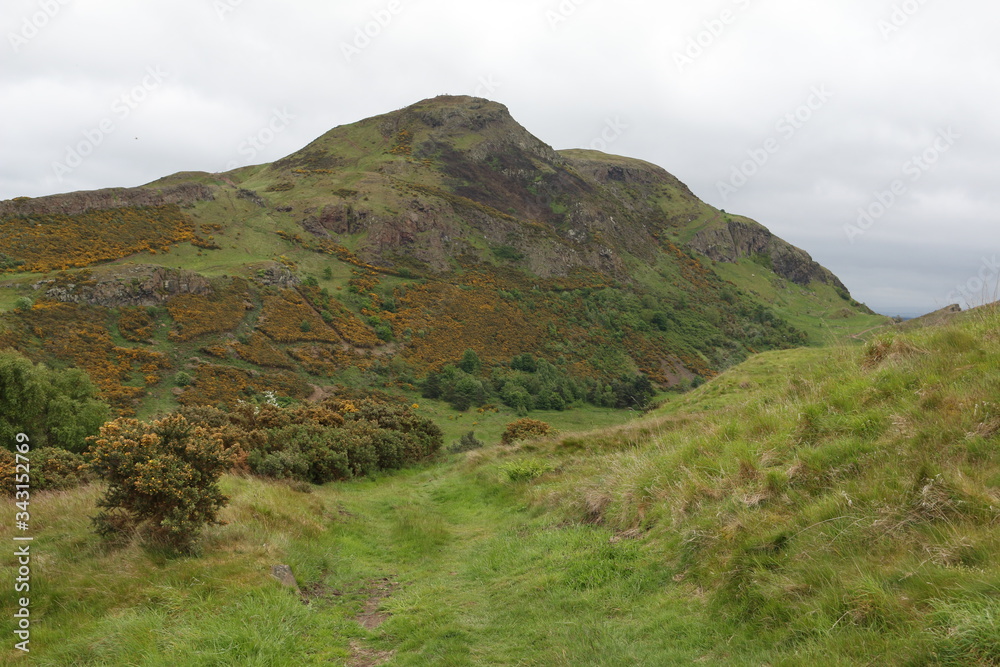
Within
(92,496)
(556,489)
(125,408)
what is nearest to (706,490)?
(556,489)

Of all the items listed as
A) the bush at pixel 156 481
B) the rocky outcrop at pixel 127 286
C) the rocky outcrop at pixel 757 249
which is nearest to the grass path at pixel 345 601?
the bush at pixel 156 481

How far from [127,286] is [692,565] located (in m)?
63.5

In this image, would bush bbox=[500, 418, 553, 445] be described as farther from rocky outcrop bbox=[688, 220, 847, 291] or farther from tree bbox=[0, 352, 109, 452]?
rocky outcrop bbox=[688, 220, 847, 291]

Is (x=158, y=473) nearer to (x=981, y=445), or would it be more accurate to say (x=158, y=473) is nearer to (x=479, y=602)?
(x=479, y=602)

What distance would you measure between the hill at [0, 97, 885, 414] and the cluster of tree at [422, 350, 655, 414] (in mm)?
432

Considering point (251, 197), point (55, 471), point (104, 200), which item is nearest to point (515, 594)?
point (55, 471)

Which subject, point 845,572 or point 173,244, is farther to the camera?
point 173,244

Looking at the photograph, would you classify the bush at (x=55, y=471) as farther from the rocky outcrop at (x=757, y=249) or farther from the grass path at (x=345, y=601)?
the rocky outcrop at (x=757, y=249)

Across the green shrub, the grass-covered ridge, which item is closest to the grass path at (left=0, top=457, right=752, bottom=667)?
the grass-covered ridge

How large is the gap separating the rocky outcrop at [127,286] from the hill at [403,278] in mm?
180

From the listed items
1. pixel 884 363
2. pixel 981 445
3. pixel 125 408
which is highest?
Result: pixel 884 363

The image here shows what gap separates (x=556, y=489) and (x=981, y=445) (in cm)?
810

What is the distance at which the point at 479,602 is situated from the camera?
732 centimetres

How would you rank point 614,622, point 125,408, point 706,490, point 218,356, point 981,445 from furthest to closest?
point 218,356 < point 125,408 < point 706,490 < point 614,622 < point 981,445
